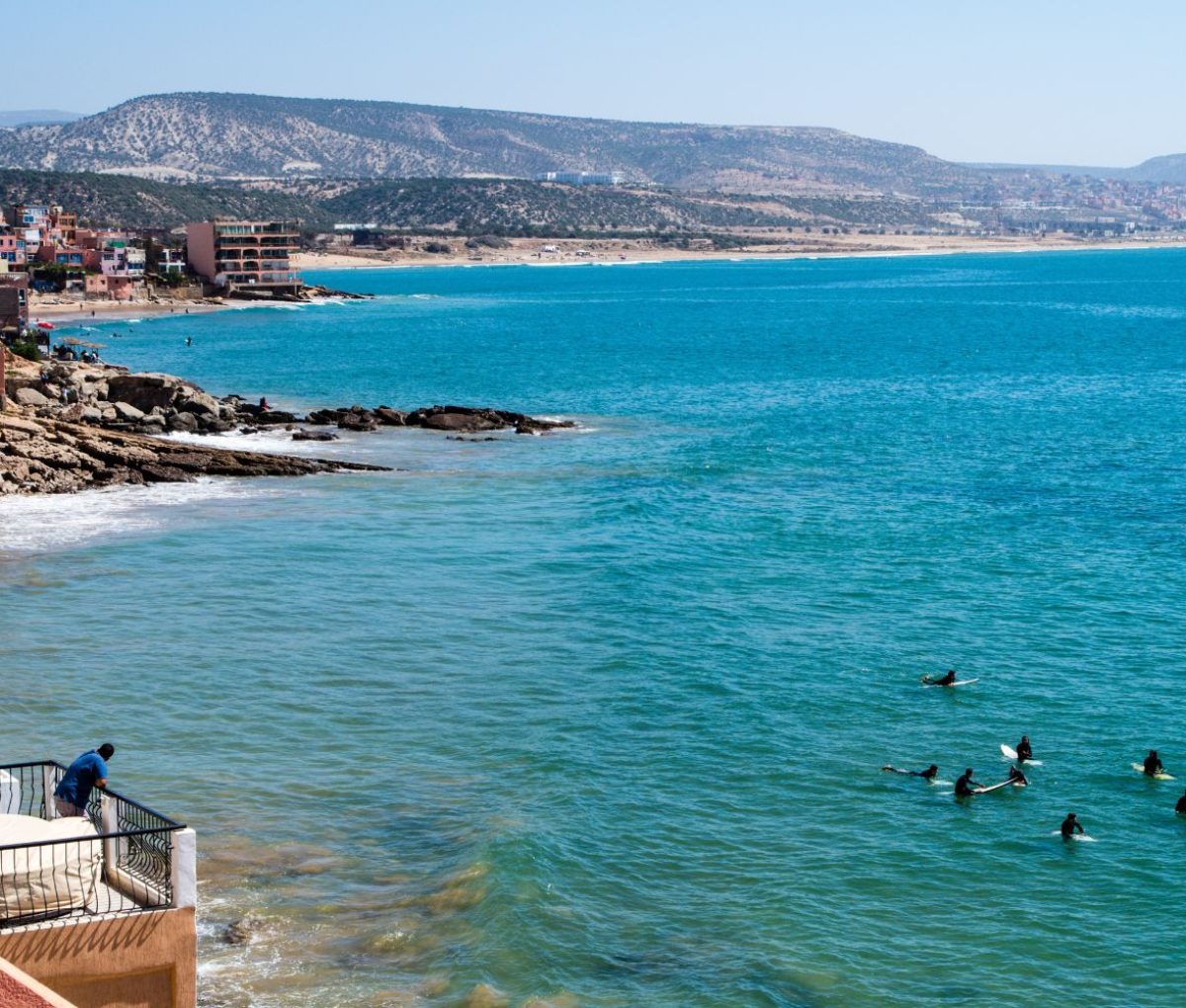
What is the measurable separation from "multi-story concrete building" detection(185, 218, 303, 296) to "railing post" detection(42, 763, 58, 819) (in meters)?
144

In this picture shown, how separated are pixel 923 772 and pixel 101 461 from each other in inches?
1390

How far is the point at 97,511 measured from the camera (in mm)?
47062

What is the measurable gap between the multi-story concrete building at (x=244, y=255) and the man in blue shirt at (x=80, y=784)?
475ft

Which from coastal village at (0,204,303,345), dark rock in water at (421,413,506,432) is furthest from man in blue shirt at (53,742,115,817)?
coastal village at (0,204,303,345)

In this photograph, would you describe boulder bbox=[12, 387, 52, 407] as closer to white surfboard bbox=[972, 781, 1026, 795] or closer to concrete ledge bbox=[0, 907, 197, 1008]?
white surfboard bbox=[972, 781, 1026, 795]

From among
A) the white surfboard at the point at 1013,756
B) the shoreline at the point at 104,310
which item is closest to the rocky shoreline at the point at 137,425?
the white surfboard at the point at 1013,756

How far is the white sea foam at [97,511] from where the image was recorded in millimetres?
43156

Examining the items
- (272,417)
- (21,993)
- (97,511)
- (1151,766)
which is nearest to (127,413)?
(272,417)

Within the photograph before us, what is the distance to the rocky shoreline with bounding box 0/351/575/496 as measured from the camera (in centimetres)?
5172

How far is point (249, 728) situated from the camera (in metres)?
28.0

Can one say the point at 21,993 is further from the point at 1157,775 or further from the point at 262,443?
the point at 262,443

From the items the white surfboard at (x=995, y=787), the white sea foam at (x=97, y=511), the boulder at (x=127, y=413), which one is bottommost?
the white surfboard at (x=995, y=787)

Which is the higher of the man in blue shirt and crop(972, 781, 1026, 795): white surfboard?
the man in blue shirt

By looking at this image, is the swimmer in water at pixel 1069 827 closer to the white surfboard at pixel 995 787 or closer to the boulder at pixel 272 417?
the white surfboard at pixel 995 787
